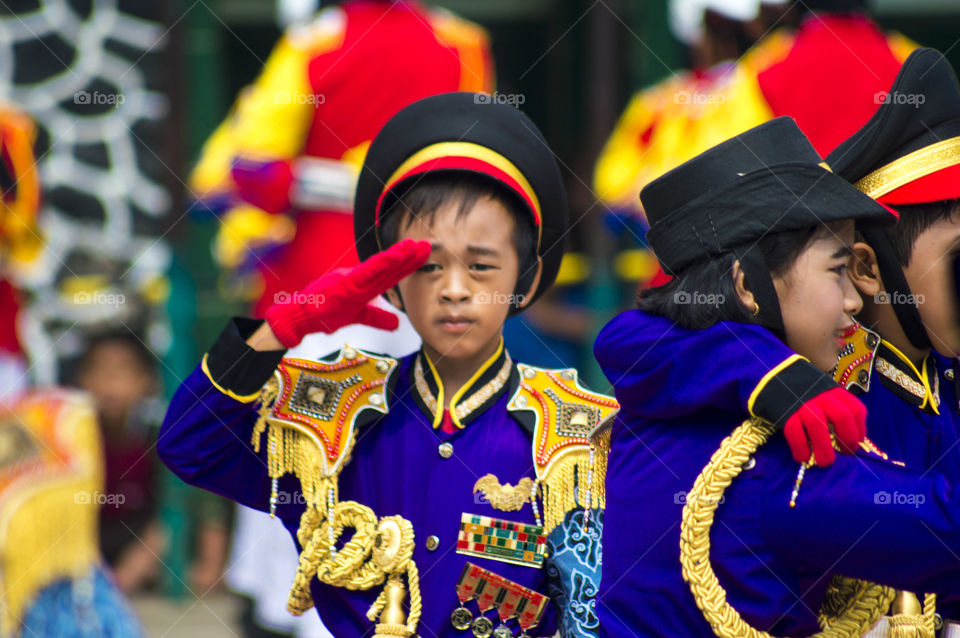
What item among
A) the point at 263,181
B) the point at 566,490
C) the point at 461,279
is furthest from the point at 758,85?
the point at 566,490

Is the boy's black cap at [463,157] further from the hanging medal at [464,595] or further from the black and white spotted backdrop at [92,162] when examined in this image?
the black and white spotted backdrop at [92,162]

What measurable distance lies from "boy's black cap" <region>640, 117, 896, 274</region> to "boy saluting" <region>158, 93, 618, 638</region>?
430mm

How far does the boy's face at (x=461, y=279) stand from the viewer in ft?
8.50

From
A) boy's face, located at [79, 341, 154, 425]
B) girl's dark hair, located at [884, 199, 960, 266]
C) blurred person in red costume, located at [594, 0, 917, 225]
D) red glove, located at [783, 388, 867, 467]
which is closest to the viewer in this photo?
red glove, located at [783, 388, 867, 467]

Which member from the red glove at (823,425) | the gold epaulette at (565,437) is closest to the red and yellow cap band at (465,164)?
the gold epaulette at (565,437)

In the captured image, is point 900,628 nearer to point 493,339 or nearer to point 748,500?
point 748,500

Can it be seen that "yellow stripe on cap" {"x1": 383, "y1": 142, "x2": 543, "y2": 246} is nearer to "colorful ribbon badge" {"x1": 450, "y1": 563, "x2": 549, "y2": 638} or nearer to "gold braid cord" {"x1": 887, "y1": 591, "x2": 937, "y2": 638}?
"colorful ribbon badge" {"x1": 450, "y1": 563, "x2": 549, "y2": 638}

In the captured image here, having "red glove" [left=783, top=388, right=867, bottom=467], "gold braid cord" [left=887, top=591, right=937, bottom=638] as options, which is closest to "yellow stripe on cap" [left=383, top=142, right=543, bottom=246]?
"red glove" [left=783, top=388, right=867, bottom=467]

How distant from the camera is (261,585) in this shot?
13.5 feet

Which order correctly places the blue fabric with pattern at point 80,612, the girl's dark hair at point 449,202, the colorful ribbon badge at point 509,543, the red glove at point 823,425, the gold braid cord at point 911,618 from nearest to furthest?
the red glove at point 823,425
the gold braid cord at point 911,618
the colorful ribbon badge at point 509,543
the girl's dark hair at point 449,202
the blue fabric with pattern at point 80,612

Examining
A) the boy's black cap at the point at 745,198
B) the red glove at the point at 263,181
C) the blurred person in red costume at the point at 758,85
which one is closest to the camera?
the boy's black cap at the point at 745,198

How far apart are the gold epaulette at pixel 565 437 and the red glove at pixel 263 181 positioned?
4.70 ft

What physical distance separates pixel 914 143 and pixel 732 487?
0.78 m

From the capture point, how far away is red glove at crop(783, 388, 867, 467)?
1.94 m
